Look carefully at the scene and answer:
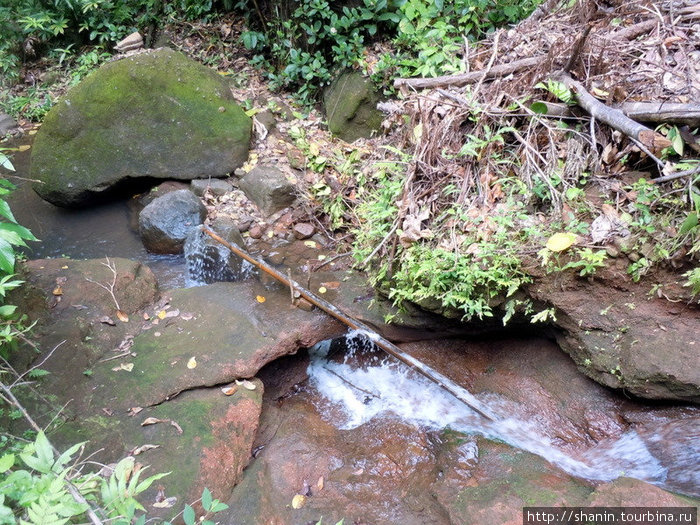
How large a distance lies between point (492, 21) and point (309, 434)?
5.10m

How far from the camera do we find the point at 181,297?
4.82 m

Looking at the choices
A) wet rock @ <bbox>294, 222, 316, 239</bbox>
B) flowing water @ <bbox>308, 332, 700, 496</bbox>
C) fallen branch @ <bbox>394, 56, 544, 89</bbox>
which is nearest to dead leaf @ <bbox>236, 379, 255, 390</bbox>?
flowing water @ <bbox>308, 332, 700, 496</bbox>

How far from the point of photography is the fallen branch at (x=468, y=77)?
4625mm

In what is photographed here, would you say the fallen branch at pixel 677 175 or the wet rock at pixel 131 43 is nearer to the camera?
the fallen branch at pixel 677 175

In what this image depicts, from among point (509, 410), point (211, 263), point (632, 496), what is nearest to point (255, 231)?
point (211, 263)

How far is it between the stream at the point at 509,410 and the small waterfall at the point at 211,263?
1.50 m

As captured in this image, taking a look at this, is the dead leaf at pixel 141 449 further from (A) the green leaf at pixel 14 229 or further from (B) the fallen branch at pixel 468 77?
(B) the fallen branch at pixel 468 77

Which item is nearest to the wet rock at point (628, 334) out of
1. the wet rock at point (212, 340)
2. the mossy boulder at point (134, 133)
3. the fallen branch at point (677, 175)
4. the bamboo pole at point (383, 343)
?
the fallen branch at point (677, 175)

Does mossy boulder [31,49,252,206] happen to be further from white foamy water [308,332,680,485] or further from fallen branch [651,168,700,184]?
fallen branch [651,168,700,184]

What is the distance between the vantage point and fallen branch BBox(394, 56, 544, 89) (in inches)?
182

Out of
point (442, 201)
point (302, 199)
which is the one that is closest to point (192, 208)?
point (302, 199)

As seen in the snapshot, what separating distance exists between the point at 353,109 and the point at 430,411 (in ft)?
13.5

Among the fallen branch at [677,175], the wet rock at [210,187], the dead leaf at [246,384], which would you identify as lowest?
the dead leaf at [246,384]

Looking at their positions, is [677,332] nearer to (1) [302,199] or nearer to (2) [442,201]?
(2) [442,201]
